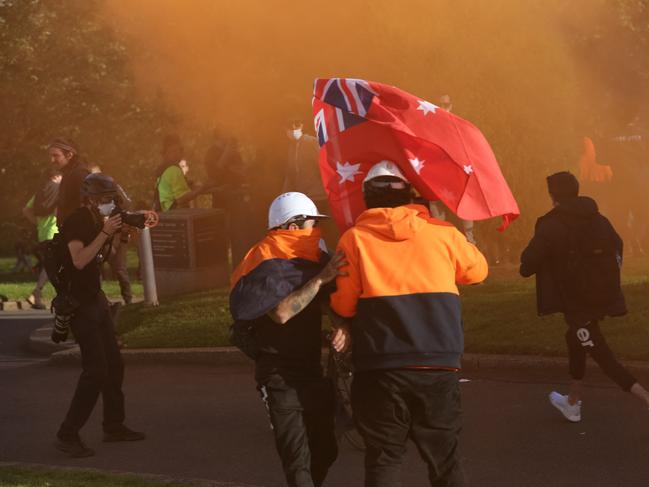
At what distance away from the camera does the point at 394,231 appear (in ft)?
15.8

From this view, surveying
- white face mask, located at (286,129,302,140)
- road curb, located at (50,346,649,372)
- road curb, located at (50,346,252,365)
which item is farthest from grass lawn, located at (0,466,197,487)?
white face mask, located at (286,129,302,140)

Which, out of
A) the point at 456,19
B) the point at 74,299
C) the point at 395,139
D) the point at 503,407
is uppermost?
the point at 456,19

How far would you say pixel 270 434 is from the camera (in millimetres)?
7766

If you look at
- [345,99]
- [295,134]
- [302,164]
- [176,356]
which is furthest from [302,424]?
[295,134]

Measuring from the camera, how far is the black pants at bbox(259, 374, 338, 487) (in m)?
5.30

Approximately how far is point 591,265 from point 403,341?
2.72 m

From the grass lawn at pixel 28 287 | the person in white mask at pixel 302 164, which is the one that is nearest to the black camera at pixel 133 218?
the person in white mask at pixel 302 164

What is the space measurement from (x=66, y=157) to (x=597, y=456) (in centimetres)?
386

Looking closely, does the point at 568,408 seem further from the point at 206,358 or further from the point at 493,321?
the point at 206,358

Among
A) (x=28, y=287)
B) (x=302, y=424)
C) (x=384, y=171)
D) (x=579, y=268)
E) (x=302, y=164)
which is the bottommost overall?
(x=28, y=287)

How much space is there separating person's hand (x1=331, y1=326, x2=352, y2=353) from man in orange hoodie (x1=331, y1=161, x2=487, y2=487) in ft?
0.24

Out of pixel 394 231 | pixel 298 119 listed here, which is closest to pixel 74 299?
pixel 394 231

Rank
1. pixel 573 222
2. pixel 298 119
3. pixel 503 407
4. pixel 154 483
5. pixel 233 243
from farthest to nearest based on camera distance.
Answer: pixel 233 243
pixel 298 119
pixel 503 407
pixel 573 222
pixel 154 483

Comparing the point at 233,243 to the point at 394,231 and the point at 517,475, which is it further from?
the point at 394,231
